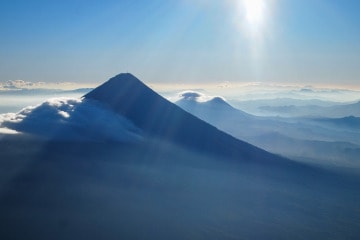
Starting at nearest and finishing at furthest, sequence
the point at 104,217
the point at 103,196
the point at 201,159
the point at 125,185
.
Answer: the point at 104,217
the point at 103,196
the point at 125,185
the point at 201,159

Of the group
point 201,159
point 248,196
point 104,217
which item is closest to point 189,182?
point 248,196

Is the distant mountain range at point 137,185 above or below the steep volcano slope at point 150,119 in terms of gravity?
below

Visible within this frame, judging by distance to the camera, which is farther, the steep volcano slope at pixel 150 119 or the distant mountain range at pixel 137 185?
the steep volcano slope at pixel 150 119

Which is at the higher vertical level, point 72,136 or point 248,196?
point 72,136

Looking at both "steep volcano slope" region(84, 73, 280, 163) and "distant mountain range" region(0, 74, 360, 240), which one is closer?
"distant mountain range" region(0, 74, 360, 240)

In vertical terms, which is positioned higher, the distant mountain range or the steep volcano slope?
the steep volcano slope

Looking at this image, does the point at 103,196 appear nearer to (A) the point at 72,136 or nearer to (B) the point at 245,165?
(A) the point at 72,136

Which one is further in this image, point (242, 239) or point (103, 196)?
point (103, 196)

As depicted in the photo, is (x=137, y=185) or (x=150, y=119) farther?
(x=150, y=119)

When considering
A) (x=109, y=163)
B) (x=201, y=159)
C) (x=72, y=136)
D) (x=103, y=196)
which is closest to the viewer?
(x=103, y=196)

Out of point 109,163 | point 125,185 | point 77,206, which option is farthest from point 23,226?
point 109,163

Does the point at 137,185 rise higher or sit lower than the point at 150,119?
lower
